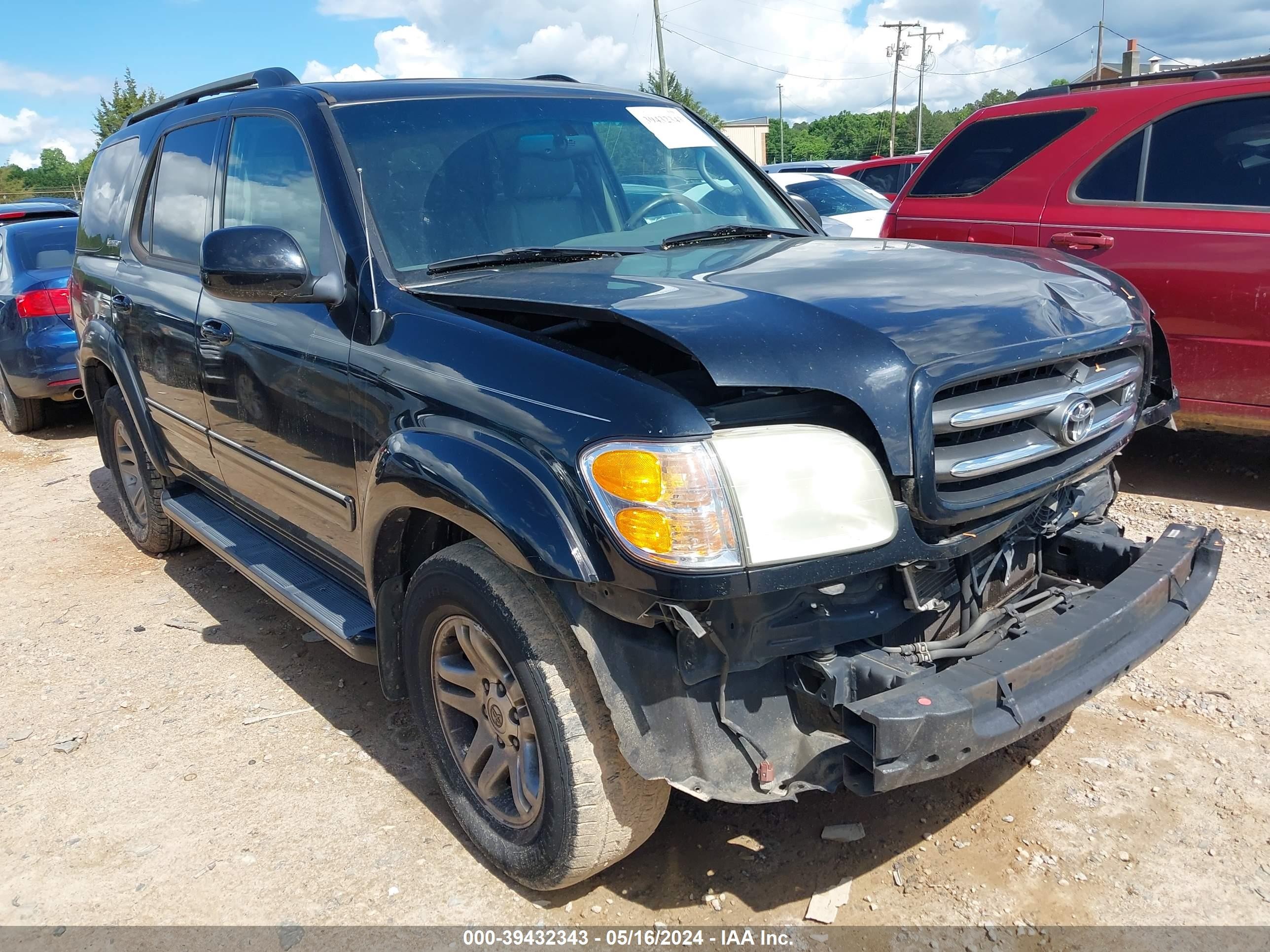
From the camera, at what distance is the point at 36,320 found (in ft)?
25.9

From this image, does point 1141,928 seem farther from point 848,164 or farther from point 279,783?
point 848,164

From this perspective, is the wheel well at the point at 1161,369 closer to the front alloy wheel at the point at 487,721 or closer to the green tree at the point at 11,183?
the front alloy wheel at the point at 487,721

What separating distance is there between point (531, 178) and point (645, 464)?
154 centimetres

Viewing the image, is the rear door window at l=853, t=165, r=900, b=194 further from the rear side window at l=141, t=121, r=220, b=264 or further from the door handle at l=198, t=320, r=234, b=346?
the door handle at l=198, t=320, r=234, b=346

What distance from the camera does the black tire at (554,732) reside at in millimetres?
2225

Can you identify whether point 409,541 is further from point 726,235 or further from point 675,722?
point 726,235

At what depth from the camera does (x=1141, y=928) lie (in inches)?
92.1

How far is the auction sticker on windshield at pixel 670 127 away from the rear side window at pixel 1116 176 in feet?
7.55

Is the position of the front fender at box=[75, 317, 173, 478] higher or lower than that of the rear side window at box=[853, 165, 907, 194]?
higher

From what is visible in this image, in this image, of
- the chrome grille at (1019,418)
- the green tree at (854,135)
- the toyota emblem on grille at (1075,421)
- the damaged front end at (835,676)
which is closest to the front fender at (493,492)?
the damaged front end at (835,676)

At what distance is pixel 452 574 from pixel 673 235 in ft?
4.57

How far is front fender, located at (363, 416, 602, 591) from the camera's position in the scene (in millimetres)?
2055

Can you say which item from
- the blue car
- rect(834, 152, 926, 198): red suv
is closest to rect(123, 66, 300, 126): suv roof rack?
the blue car

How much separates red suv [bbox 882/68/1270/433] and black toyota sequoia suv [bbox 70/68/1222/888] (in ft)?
5.83
